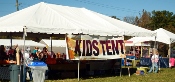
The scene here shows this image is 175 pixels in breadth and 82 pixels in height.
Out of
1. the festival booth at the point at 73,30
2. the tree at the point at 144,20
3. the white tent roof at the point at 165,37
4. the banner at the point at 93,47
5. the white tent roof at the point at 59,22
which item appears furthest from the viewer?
the tree at the point at 144,20

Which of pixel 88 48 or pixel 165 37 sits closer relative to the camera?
pixel 88 48

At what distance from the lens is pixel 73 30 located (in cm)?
1437

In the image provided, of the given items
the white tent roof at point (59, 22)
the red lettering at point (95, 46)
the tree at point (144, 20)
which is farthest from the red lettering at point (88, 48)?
the tree at point (144, 20)

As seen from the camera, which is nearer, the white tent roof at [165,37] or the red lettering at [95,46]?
the red lettering at [95,46]

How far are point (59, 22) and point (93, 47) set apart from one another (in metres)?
2.14

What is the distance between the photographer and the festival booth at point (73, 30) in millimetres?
13719

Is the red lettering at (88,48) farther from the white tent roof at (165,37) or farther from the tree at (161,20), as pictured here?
the tree at (161,20)

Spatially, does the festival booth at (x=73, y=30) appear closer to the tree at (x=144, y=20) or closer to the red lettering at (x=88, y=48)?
the red lettering at (x=88, y=48)

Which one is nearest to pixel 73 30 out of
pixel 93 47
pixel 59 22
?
pixel 59 22

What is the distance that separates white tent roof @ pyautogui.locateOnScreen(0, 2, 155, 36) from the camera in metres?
13.5

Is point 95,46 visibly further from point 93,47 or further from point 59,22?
point 59,22

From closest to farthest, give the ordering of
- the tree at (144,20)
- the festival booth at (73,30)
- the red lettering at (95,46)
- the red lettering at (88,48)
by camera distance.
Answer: the festival booth at (73,30) < the red lettering at (88,48) < the red lettering at (95,46) < the tree at (144,20)

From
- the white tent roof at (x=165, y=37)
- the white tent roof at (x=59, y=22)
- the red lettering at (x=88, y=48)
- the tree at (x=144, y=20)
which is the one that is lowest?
A: the red lettering at (x=88, y=48)

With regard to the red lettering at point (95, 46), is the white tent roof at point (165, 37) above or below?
above
